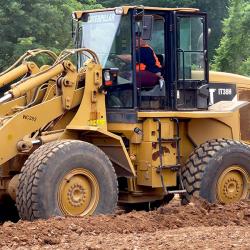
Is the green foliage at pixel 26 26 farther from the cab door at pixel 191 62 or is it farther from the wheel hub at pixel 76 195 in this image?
the wheel hub at pixel 76 195

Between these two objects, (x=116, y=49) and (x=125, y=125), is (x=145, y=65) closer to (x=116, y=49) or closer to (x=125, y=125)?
(x=116, y=49)

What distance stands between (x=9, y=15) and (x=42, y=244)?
15140 millimetres

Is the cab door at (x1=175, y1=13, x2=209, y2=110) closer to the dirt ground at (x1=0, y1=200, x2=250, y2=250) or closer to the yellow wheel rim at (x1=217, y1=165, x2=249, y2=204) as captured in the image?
the yellow wheel rim at (x1=217, y1=165, x2=249, y2=204)

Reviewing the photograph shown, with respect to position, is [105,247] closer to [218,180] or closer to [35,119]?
[35,119]

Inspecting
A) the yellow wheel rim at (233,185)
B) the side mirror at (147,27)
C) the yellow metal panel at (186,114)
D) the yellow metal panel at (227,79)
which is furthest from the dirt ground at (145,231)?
the yellow metal panel at (227,79)

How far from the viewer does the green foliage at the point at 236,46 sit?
89.0ft

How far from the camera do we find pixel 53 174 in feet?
28.1

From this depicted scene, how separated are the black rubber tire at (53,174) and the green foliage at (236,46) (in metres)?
18.4

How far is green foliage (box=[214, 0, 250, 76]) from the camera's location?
2714cm

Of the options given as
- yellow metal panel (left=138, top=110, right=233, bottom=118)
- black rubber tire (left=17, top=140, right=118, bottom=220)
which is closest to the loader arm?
black rubber tire (left=17, top=140, right=118, bottom=220)

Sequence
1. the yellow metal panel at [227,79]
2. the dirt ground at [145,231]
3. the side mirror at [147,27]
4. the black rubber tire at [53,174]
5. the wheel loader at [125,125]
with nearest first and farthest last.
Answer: the dirt ground at [145,231] → the black rubber tire at [53,174] → the wheel loader at [125,125] → the side mirror at [147,27] → the yellow metal panel at [227,79]

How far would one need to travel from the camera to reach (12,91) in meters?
9.04

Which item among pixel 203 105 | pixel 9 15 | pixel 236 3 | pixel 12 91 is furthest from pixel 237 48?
pixel 12 91

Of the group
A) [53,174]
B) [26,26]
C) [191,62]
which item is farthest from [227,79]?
[26,26]
